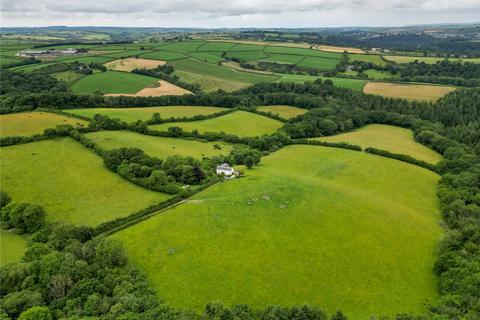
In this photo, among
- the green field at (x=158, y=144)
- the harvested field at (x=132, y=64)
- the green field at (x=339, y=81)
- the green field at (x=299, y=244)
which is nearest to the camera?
the green field at (x=299, y=244)

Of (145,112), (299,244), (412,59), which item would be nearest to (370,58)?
(412,59)

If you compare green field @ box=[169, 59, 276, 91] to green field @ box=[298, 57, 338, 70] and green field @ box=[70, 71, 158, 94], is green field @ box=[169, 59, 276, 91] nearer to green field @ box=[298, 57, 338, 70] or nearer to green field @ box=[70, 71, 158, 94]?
green field @ box=[70, 71, 158, 94]

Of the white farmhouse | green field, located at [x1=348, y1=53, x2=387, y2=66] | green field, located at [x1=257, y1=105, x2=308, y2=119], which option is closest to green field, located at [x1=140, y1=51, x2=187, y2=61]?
green field, located at [x1=257, y1=105, x2=308, y2=119]

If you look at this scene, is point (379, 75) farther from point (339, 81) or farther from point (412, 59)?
point (412, 59)

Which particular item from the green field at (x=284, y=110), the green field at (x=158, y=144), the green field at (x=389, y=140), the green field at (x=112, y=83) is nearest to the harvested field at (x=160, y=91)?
the green field at (x=112, y=83)

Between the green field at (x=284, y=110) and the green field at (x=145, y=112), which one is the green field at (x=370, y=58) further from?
the green field at (x=145, y=112)

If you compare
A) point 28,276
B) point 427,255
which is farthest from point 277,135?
point 28,276

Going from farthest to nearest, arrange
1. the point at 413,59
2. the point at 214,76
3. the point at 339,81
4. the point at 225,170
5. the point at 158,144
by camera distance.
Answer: the point at 413,59, the point at 214,76, the point at 339,81, the point at 158,144, the point at 225,170
